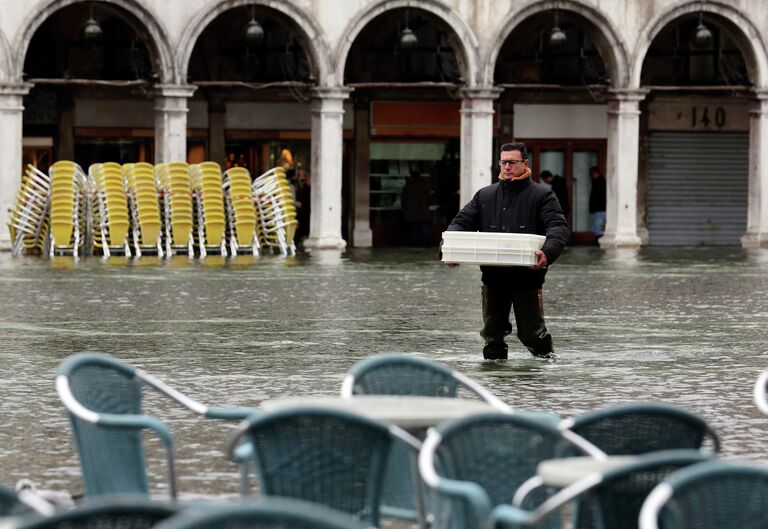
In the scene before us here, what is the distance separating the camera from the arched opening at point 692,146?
129ft

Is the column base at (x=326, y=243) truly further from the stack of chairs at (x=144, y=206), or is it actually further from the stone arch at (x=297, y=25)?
the stack of chairs at (x=144, y=206)

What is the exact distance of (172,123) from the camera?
1316 inches

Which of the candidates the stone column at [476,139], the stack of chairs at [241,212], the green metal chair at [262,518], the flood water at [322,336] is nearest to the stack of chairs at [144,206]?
the stack of chairs at [241,212]

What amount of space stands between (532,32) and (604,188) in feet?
11.3

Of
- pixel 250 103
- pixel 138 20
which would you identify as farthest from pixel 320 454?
pixel 250 103

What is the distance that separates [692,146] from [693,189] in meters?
0.88

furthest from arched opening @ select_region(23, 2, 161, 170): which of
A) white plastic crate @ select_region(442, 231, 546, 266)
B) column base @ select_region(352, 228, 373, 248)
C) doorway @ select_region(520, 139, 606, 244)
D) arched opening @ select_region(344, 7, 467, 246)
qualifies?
white plastic crate @ select_region(442, 231, 546, 266)

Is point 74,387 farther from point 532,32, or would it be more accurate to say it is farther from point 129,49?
point 532,32

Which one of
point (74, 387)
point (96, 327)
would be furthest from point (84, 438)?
point (96, 327)

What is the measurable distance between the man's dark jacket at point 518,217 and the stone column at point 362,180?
23.5m

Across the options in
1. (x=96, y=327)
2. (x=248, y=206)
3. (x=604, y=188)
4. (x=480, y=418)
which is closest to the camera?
(x=480, y=418)

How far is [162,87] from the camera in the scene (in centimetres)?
3334

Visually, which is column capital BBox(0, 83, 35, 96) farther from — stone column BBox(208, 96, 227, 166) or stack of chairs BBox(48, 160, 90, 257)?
stone column BBox(208, 96, 227, 166)

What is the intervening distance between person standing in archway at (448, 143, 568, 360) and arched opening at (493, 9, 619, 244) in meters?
23.7
